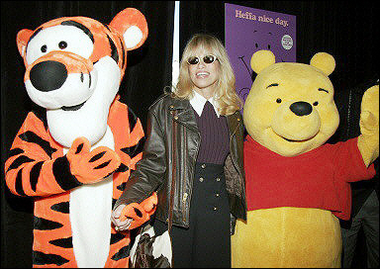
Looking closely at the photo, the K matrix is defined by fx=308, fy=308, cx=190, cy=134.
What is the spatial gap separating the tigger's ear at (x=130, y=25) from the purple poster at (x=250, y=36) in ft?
3.26

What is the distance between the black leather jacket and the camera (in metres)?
1.49

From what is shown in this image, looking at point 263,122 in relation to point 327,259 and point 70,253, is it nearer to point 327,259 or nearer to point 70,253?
point 327,259

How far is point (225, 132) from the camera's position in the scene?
161 centimetres

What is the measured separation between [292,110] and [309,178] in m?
0.36

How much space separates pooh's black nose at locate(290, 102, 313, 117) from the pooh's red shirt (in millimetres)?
263

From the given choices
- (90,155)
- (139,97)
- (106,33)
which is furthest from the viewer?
(139,97)

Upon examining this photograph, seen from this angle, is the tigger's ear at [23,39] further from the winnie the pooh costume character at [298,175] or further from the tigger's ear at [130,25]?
the winnie the pooh costume character at [298,175]

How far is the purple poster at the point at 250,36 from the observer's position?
2365 millimetres

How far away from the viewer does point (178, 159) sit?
154 cm

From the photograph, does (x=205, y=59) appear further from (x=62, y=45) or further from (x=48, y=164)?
(x=48, y=164)

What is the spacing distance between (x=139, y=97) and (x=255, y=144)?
0.91 m

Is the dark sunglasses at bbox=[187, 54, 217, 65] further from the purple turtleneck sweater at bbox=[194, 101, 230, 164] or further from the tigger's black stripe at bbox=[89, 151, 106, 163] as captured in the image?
the tigger's black stripe at bbox=[89, 151, 106, 163]

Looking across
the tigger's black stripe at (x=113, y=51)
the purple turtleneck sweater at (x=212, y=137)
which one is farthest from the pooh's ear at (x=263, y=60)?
the tigger's black stripe at (x=113, y=51)

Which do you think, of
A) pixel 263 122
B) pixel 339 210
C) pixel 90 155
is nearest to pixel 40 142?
pixel 90 155
